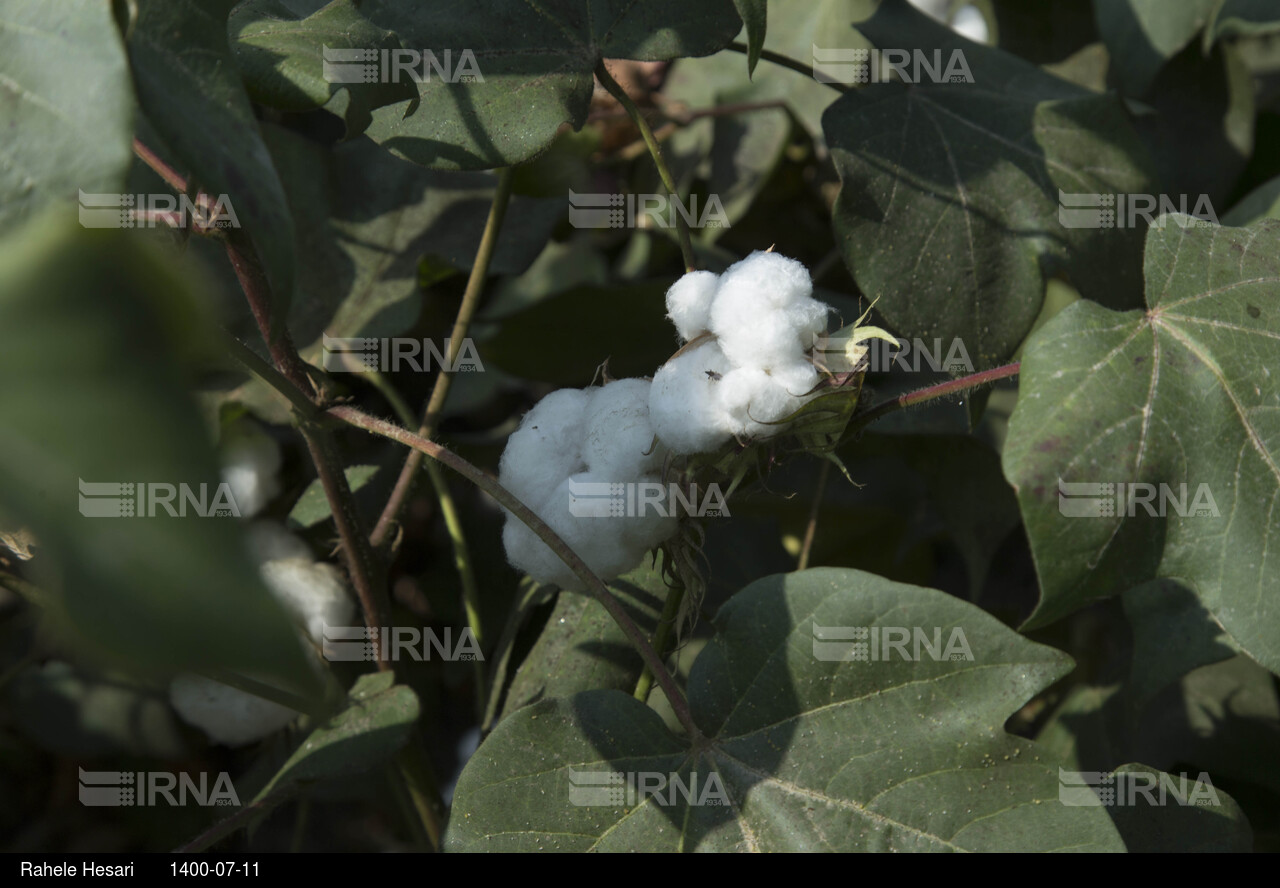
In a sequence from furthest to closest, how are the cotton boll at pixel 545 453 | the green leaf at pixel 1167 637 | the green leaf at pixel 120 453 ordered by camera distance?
1. the green leaf at pixel 1167 637
2. the cotton boll at pixel 545 453
3. the green leaf at pixel 120 453

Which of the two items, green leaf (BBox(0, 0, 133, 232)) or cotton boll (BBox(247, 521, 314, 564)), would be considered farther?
cotton boll (BBox(247, 521, 314, 564))

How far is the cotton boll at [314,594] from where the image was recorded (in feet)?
2.64

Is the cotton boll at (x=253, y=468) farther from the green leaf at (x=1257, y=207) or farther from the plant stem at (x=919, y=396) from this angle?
the green leaf at (x=1257, y=207)

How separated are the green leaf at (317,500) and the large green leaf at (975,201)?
1.55 feet

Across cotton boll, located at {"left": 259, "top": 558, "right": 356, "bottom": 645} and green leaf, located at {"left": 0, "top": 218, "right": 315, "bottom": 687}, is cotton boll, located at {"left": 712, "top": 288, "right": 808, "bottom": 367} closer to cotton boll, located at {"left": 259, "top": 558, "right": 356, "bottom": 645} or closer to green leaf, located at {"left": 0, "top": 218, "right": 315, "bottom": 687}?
green leaf, located at {"left": 0, "top": 218, "right": 315, "bottom": 687}

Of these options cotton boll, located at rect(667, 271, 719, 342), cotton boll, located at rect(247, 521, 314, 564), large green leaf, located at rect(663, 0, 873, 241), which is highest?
large green leaf, located at rect(663, 0, 873, 241)

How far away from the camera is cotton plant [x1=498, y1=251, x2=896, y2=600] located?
518 millimetres

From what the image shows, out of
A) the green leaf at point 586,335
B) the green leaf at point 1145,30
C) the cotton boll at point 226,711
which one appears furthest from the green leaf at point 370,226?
the green leaf at point 1145,30

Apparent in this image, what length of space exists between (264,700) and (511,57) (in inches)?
22.2

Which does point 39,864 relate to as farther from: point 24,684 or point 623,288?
point 623,288

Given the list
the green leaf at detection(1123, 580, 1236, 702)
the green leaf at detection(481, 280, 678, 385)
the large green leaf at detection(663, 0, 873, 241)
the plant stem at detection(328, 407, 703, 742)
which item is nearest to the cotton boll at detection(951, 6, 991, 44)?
the large green leaf at detection(663, 0, 873, 241)

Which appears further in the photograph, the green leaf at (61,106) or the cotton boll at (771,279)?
the cotton boll at (771,279)

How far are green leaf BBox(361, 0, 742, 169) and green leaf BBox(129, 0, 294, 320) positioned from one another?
18 centimetres

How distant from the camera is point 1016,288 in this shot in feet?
2.40
